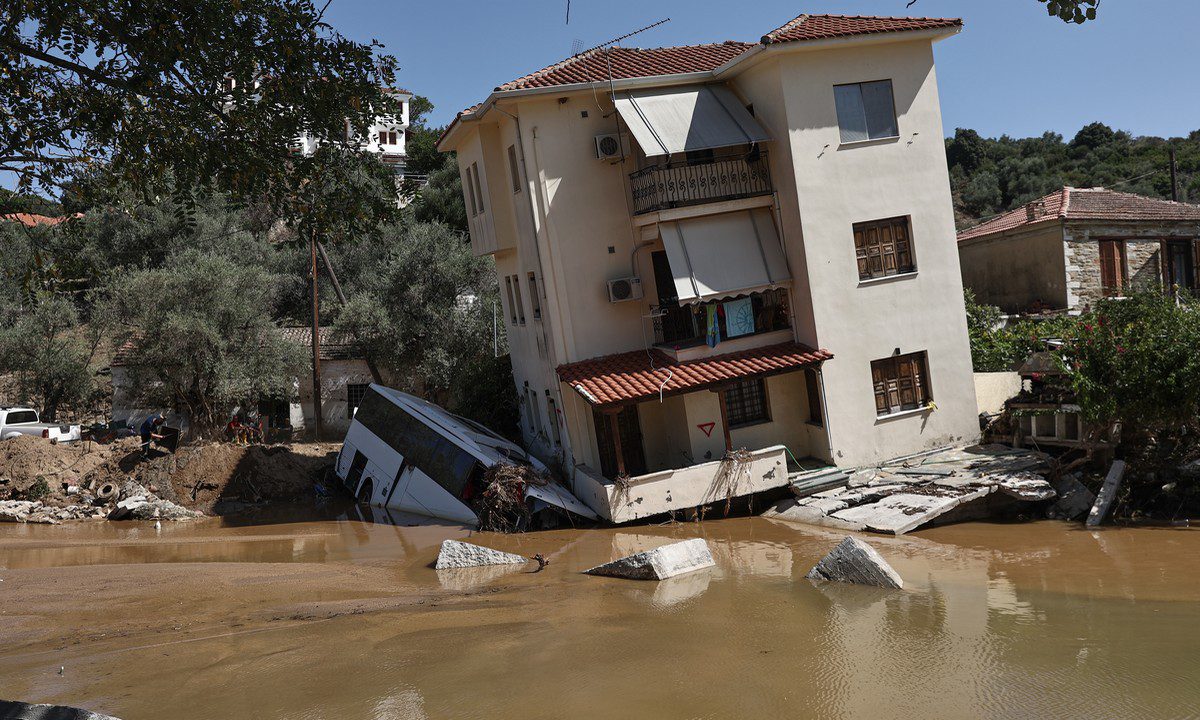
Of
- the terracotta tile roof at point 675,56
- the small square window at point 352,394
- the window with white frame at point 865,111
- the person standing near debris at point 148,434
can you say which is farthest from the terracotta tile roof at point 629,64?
the small square window at point 352,394

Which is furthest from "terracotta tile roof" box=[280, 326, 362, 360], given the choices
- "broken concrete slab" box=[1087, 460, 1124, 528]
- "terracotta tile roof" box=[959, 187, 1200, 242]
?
"broken concrete slab" box=[1087, 460, 1124, 528]

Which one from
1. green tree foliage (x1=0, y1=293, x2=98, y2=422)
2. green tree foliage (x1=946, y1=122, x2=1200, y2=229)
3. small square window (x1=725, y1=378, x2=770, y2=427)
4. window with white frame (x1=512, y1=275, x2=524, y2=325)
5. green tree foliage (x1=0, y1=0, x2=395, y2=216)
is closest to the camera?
green tree foliage (x1=0, y1=0, x2=395, y2=216)

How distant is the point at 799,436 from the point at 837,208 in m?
5.44

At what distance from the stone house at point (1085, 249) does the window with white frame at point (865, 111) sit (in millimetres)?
9812

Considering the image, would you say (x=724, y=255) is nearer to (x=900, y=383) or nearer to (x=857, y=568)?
(x=900, y=383)

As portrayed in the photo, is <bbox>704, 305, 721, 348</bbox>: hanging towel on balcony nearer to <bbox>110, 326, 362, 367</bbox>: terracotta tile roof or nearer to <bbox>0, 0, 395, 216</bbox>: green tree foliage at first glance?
<bbox>0, 0, 395, 216</bbox>: green tree foliage

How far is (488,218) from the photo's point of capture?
2267cm

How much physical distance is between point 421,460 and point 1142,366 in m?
15.2

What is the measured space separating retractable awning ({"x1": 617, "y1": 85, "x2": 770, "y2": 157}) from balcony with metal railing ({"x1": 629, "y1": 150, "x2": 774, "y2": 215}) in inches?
27.0

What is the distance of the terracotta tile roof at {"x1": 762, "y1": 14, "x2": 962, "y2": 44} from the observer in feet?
63.7

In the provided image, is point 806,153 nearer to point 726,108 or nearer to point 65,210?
point 726,108

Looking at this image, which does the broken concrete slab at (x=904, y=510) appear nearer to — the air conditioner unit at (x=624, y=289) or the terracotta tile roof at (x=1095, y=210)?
the air conditioner unit at (x=624, y=289)

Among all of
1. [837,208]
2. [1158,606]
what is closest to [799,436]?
[837,208]

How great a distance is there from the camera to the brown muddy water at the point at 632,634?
824 centimetres
